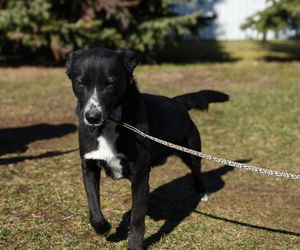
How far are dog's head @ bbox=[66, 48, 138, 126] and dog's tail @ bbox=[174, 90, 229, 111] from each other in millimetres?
1538

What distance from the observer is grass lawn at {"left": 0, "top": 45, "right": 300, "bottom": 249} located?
4.68 meters

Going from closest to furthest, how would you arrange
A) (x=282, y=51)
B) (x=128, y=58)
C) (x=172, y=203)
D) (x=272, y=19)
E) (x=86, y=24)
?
(x=128, y=58) → (x=172, y=203) → (x=86, y=24) → (x=272, y=19) → (x=282, y=51)

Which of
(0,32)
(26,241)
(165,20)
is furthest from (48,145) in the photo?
(165,20)

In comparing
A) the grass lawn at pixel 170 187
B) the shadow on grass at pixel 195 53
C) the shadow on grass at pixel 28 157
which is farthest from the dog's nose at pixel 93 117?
the shadow on grass at pixel 195 53

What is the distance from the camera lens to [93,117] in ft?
11.4

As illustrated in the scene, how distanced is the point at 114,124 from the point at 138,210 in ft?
2.12

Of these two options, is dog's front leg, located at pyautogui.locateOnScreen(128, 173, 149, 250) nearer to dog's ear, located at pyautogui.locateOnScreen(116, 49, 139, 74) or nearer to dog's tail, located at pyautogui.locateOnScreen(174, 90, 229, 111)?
dog's ear, located at pyautogui.locateOnScreen(116, 49, 139, 74)

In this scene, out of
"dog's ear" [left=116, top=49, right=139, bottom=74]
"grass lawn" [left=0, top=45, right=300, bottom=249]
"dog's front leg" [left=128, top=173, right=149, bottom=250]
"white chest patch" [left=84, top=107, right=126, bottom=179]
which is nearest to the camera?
"dog's ear" [left=116, top=49, right=139, bottom=74]

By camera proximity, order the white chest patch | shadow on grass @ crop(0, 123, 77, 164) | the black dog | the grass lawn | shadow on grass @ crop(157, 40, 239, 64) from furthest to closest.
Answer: shadow on grass @ crop(157, 40, 239, 64) → shadow on grass @ crop(0, 123, 77, 164) → the grass lawn → the white chest patch → the black dog

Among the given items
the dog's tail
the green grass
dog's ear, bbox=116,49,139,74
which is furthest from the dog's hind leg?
the green grass

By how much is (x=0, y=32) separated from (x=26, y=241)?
1023 cm

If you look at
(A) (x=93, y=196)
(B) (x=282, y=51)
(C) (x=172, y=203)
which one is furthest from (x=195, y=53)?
(A) (x=93, y=196)

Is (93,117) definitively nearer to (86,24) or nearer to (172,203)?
(172,203)

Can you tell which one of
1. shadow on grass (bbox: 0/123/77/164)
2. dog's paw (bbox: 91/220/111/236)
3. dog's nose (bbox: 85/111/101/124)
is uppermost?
dog's nose (bbox: 85/111/101/124)
